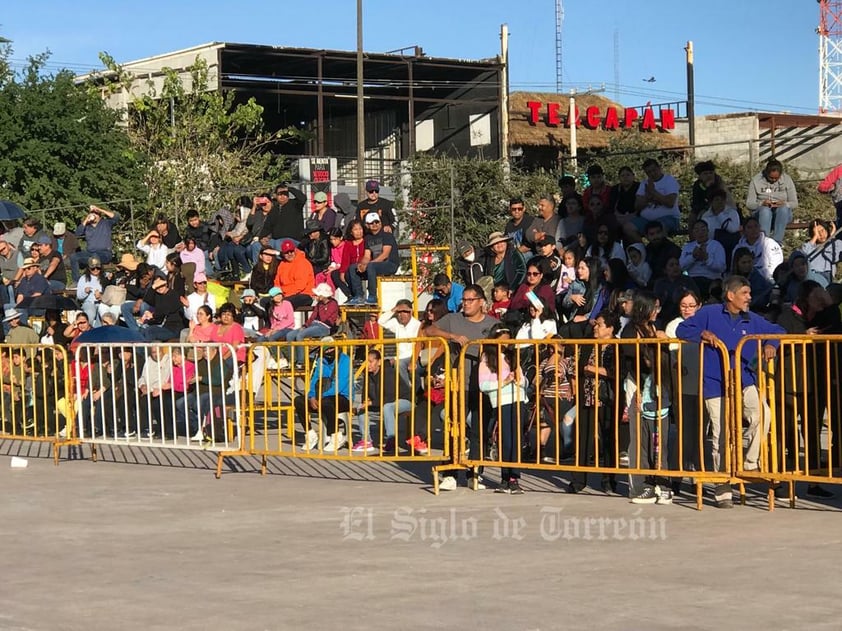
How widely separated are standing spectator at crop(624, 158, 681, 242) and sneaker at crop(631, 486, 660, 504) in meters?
6.03

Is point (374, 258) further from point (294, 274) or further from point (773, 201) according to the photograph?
point (773, 201)

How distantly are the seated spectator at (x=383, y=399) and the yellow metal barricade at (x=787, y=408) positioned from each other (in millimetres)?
3594

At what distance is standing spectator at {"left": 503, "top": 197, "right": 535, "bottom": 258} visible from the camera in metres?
16.8

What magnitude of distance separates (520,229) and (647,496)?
24.0ft

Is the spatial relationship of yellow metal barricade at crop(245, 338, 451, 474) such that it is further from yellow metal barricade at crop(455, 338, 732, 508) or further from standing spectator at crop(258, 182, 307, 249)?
standing spectator at crop(258, 182, 307, 249)

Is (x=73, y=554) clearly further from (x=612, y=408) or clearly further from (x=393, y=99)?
(x=393, y=99)

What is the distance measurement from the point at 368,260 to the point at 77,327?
4.18 metres

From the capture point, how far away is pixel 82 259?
23031 mm

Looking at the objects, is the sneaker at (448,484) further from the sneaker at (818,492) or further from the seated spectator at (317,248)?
the seated spectator at (317,248)

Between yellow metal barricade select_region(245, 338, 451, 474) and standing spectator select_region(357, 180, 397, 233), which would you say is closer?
yellow metal barricade select_region(245, 338, 451, 474)

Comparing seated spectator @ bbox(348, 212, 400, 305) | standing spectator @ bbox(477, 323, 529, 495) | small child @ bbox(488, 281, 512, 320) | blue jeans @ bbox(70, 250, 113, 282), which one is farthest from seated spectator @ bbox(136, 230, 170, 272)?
standing spectator @ bbox(477, 323, 529, 495)

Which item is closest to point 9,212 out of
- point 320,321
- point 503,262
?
point 320,321

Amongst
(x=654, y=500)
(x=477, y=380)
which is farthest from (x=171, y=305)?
(x=654, y=500)

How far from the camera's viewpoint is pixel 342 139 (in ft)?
182
